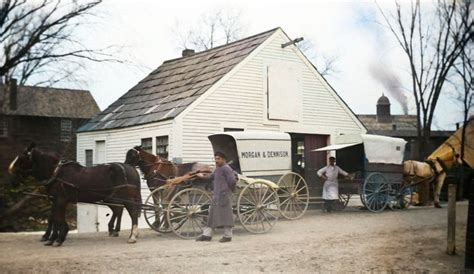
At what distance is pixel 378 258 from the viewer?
14.3 feet

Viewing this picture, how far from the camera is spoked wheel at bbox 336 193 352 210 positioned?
892cm

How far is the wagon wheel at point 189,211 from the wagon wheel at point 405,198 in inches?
141

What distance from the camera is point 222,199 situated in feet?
19.0

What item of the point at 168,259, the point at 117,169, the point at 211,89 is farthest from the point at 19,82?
the point at 211,89

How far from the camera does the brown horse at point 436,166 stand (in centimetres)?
459

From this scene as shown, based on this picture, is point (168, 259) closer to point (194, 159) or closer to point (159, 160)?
point (159, 160)

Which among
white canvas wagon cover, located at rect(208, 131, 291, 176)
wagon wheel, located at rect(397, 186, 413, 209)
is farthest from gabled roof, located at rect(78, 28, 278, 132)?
wagon wheel, located at rect(397, 186, 413, 209)

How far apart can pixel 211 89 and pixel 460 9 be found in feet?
10.8

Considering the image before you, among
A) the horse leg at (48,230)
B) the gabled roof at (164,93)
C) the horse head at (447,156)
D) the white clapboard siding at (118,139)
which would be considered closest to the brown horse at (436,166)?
the horse head at (447,156)

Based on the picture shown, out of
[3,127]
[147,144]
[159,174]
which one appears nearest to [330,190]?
[159,174]

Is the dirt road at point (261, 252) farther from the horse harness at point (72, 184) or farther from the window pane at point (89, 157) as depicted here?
the window pane at point (89, 157)

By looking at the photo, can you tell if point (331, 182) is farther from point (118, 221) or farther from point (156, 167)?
point (118, 221)

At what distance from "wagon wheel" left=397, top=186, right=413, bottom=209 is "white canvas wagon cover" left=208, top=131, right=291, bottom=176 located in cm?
225

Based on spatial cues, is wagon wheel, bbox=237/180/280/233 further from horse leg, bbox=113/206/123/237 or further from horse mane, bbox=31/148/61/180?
horse mane, bbox=31/148/61/180
